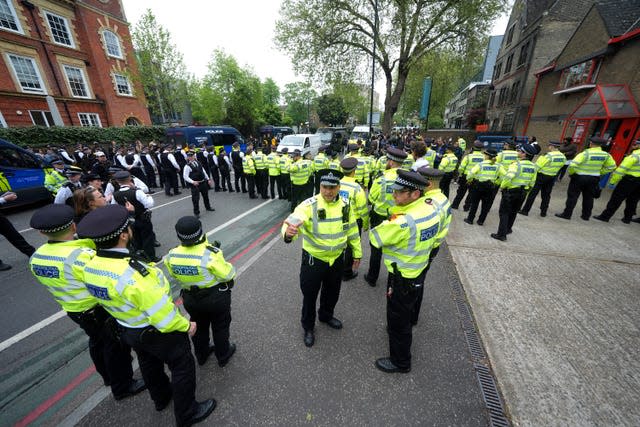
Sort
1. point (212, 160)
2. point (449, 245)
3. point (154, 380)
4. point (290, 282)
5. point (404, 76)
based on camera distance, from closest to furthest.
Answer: point (154, 380) < point (290, 282) < point (449, 245) < point (212, 160) < point (404, 76)

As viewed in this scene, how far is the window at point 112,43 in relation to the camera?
20.3 meters

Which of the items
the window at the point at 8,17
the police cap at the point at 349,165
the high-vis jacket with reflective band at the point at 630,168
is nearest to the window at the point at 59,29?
the window at the point at 8,17

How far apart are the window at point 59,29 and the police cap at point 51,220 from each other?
26178 millimetres

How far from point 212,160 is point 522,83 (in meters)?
25.4

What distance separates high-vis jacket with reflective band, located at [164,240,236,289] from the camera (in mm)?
2174

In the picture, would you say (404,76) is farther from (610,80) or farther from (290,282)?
(290,282)

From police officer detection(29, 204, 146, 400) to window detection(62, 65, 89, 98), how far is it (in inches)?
1005

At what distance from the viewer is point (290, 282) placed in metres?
4.12

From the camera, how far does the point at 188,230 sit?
6.86 ft

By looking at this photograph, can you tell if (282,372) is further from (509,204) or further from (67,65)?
(67,65)

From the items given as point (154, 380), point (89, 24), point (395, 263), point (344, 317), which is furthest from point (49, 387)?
point (89, 24)

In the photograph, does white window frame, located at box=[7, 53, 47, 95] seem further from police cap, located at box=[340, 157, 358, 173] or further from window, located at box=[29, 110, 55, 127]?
police cap, located at box=[340, 157, 358, 173]

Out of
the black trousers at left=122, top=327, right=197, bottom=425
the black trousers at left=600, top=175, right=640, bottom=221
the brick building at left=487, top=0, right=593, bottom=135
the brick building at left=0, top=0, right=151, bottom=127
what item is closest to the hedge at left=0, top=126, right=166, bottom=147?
the brick building at left=0, top=0, right=151, bottom=127

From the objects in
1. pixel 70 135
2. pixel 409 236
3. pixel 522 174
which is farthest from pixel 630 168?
pixel 70 135
